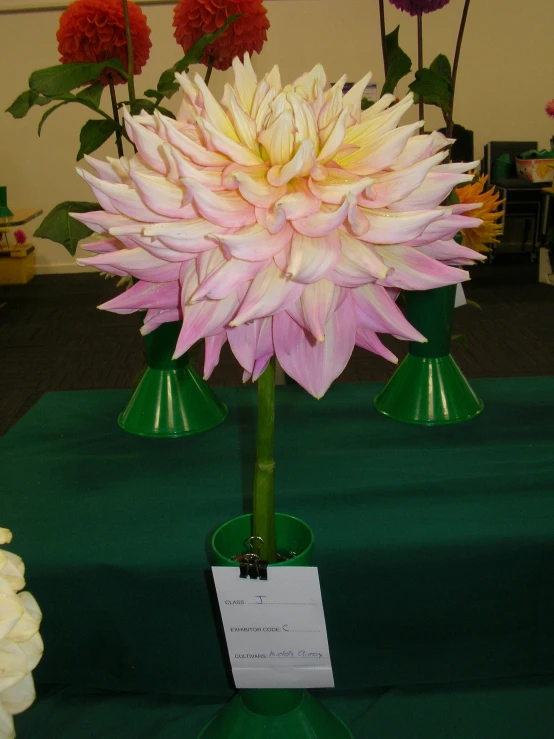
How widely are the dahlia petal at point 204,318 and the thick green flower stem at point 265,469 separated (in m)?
0.09

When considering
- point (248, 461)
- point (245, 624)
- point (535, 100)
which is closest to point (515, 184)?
point (535, 100)

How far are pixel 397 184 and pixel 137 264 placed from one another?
0.49ft

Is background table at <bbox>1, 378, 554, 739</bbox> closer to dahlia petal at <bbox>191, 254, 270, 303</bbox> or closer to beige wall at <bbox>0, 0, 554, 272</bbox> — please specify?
dahlia petal at <bbox>191, 254, 270, 303</bbox>

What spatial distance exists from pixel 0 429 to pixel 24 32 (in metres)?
3.24

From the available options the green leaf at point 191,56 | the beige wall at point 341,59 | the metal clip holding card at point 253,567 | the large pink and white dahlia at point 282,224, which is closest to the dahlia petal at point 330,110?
the large pink and white dahlia at point 282,224

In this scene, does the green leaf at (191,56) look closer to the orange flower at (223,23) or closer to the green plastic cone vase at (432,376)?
the orange flower at (223,23)

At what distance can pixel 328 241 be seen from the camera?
36 centimetres

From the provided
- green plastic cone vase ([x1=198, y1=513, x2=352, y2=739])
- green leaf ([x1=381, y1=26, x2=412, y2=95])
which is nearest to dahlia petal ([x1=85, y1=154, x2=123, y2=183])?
green plastic cone vase ([x1=198, y1=513, x2=352, y2=739])

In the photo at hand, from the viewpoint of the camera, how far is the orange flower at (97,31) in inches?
31.1

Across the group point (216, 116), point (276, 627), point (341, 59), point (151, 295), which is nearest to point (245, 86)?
point (216, 116)

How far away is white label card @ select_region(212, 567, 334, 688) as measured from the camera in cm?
46

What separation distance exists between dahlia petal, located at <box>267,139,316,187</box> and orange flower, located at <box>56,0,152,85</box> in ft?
1.77

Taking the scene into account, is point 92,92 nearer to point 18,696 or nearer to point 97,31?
point 97,31

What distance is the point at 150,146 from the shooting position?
0.39 meters
